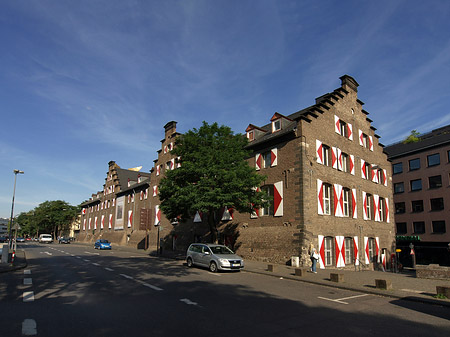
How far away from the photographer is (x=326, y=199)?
75.5 feet

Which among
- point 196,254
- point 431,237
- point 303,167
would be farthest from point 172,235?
Answer: point 431,237

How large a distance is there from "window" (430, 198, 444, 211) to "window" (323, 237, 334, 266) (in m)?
25.1

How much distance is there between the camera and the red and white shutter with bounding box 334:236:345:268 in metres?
22.3

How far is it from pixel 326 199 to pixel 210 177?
9.06 metres

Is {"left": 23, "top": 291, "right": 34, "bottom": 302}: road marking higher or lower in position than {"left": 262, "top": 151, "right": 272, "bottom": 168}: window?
lower

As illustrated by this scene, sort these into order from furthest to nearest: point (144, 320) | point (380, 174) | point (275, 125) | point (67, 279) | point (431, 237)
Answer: point (431, 237)
point (380, 174)
point (275, 125)
point (67, 279)
point (144, 320)

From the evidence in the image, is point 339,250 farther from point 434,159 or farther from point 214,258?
point 434,159

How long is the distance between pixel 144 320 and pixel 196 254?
1204 centimetres

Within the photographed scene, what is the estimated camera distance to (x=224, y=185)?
62.5ft

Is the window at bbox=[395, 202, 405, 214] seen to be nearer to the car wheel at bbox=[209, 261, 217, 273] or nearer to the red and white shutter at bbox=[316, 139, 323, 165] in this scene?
the red and white shutter at bbox=[316, 139, 323, 165]

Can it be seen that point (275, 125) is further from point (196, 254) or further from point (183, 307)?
point (183, 307)

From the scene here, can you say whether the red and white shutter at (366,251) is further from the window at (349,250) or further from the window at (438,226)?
the window at (438,226)

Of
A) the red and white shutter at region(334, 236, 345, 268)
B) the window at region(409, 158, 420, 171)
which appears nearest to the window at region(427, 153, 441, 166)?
the window at region(409, 158, 420, 171)

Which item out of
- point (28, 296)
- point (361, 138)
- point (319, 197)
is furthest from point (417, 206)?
point (28, 296)
